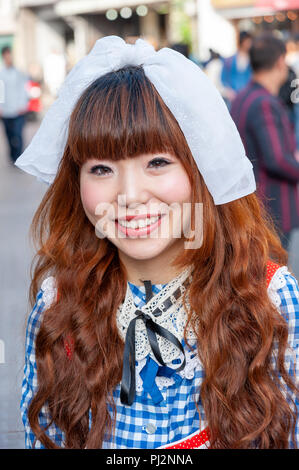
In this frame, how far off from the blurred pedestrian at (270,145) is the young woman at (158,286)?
6.82ft

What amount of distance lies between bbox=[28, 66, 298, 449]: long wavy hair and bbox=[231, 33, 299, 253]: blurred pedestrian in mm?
2052

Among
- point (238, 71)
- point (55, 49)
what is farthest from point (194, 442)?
point (55, 49)

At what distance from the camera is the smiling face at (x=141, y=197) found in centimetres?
145

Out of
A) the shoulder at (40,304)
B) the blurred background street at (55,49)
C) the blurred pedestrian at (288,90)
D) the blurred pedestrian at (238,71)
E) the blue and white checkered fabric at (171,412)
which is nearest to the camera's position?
the blue and white checkered fabric at (171,412)

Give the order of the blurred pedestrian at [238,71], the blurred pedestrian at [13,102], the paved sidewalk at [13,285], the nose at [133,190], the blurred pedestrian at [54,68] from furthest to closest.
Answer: the blurred pedestrian at [54,68] < the blurred pedestrian at [13,102] < the blurred pedestrian at [238,71] < the paved sidewalk at [13,285] < the nose at [133,190]

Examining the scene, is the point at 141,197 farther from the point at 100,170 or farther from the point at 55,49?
the point at 55,49

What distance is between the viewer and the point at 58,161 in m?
1.65

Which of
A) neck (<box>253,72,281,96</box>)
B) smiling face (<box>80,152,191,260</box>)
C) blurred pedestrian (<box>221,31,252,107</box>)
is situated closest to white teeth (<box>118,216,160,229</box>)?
smiling face (<box>80,152,191,260</box>)

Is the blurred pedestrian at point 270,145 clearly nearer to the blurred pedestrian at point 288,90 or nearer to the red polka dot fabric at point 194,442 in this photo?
the red polka dot fabric at point 194,442

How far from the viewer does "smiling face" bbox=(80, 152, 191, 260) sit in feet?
4.75


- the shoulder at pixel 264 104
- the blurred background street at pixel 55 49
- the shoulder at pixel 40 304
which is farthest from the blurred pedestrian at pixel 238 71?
the shoulder at pixel 40 304

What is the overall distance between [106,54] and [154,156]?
284 millimetres

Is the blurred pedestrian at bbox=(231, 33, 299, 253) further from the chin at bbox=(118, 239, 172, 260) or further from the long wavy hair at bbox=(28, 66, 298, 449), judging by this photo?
the chin at bbox=(118, 239, 172, 260)

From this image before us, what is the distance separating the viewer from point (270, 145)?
3.70 meters
